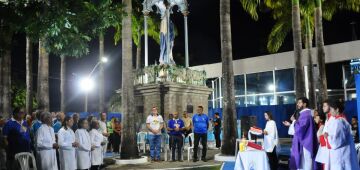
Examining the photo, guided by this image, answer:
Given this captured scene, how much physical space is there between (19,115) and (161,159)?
22.9ft

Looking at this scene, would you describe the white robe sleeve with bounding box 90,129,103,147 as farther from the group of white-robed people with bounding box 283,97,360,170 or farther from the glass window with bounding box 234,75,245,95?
the glass window with bounding box 234,75,245,95

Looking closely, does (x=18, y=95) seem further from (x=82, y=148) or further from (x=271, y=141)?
A: (x=271, y=141)

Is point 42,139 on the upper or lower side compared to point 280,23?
lower

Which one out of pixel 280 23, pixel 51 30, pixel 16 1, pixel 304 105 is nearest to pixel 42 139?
pixel 51 30

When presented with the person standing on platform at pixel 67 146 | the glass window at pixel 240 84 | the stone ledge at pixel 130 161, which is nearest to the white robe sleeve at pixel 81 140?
the person standing on platform at pixel 67 146

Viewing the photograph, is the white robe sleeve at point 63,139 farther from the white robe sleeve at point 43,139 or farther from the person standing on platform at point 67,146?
the white robe sleeve at point 43,139

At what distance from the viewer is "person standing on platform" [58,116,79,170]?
9.52m

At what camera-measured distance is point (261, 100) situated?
1308 inches

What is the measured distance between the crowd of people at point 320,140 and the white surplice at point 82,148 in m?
4.81

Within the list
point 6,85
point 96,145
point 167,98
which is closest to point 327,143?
point 96,145

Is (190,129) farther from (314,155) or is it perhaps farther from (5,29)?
(5,29)

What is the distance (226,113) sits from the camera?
14.3 m

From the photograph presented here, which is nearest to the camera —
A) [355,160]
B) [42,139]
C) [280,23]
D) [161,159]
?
[355,160]

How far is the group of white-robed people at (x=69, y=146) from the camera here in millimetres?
8875
